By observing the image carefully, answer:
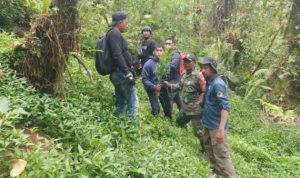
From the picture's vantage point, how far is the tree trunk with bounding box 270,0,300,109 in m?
12.4

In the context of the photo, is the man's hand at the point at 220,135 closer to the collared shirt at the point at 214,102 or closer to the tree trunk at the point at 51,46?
the collared shirt at the point at 214,102

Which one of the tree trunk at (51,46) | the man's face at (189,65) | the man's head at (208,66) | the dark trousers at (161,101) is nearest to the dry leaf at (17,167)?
the tree trunk at (51,46)

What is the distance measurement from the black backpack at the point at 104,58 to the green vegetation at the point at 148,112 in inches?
18.0

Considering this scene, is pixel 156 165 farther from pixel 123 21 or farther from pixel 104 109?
pixel 123 21

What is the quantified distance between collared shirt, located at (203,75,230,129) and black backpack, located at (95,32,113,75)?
166cm

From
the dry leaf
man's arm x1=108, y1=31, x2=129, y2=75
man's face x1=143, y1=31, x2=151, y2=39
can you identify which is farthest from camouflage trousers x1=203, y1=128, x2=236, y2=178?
man's face x1=143, y1=31, x2=151, y2=39

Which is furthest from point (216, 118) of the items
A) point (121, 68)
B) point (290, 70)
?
point (290, 70)

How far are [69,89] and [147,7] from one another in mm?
9655

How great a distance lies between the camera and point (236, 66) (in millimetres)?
15195

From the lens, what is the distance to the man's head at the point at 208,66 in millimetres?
6695

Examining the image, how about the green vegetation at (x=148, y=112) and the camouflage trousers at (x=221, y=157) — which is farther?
the camouflage trousers at (x=221, y=157)

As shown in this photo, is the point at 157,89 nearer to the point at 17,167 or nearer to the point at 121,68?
the point at 121,68

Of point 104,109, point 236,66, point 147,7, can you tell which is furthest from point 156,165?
point 147,7

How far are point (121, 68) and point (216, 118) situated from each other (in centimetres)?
174
